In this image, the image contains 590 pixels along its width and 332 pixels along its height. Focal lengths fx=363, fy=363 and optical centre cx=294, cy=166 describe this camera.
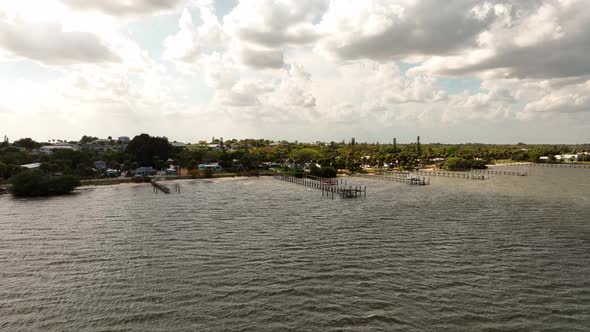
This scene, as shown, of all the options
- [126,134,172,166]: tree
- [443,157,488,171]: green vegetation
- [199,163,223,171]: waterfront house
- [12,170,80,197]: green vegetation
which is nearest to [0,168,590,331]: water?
[12,170,80,197]: green vegetation

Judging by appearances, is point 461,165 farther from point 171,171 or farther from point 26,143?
point 26,143

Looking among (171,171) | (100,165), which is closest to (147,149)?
(171,171)

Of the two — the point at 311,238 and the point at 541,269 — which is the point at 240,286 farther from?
the point at 541,269

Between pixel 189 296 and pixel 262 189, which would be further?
pixel 262 189

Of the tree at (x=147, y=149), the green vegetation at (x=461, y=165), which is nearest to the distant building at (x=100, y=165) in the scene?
the tree at (x=147, y=149)

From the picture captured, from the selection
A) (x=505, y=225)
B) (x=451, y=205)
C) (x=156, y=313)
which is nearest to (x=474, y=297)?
(x=156, y=313)

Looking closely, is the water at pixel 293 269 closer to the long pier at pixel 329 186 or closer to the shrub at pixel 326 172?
the long pier at pixel 329 186

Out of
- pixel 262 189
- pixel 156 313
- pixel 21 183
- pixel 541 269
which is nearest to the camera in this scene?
pixel 156 313

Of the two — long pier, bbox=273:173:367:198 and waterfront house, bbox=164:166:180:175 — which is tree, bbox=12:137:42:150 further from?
long pier, bbox=273:173:367:198
